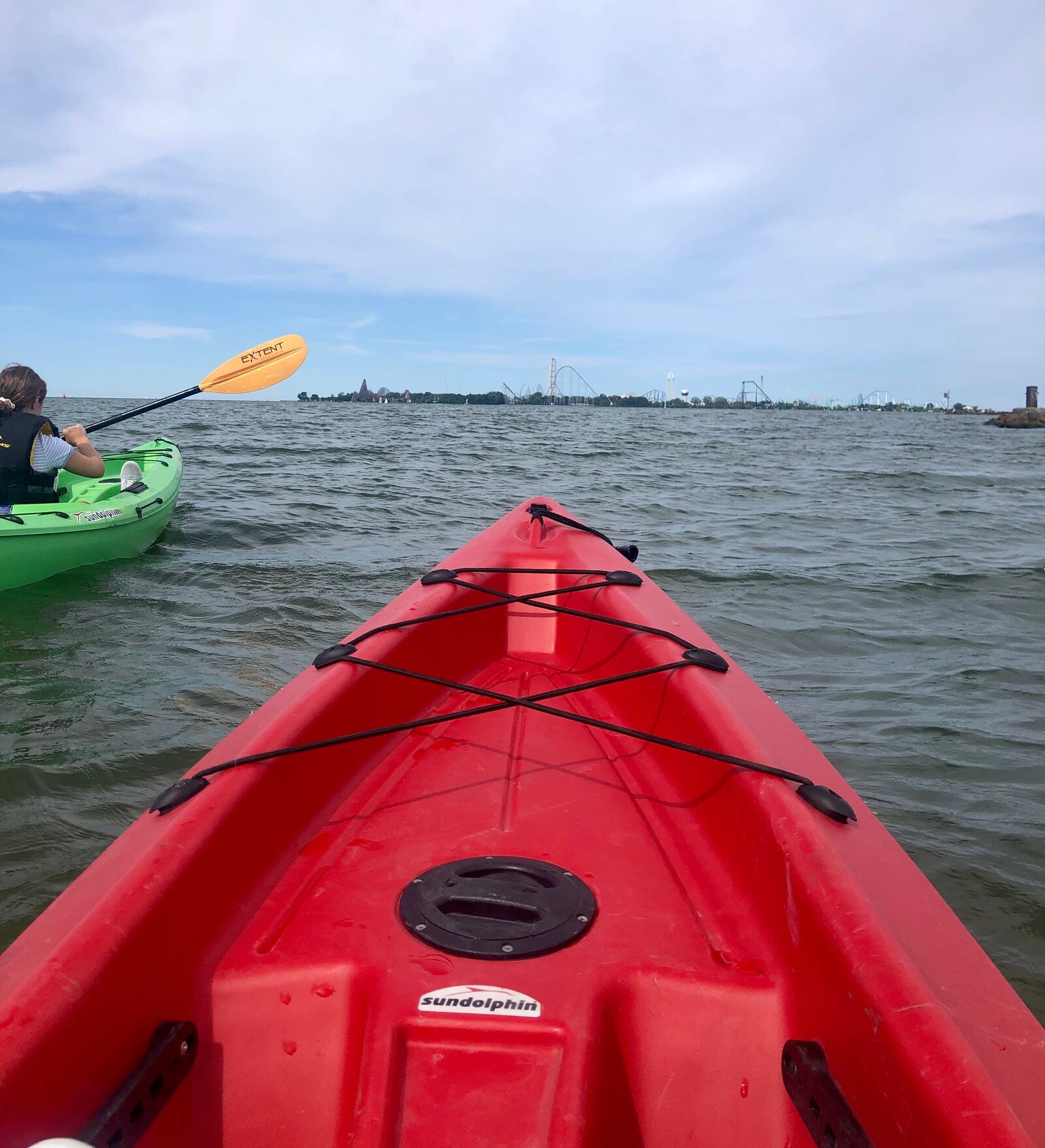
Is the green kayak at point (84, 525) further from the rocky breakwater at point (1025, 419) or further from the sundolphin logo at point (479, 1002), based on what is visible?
the rocky breakwater at point (1025, 419)

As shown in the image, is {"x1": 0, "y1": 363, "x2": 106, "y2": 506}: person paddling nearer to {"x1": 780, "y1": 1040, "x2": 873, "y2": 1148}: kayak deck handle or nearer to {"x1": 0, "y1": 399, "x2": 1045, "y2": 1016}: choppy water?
{"x1": 0, "y1": 399, "x2": 1045, "y2": 1016}: choppy water

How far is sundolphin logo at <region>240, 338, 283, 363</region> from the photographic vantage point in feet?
23.0

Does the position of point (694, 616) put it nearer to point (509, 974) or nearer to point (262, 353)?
point (509, 974)

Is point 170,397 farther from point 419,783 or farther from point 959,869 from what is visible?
point 959,869

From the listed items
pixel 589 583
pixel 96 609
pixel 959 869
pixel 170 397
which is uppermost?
pixel 170 397

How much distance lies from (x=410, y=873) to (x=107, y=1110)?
2.21 feet

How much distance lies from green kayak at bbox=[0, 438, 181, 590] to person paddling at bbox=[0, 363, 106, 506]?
14 cm

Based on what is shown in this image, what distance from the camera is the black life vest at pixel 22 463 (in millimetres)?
4715

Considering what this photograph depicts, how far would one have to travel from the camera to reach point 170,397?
687 centimetres

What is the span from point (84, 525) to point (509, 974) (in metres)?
5.04

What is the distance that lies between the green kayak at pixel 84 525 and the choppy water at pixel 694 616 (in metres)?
0.14

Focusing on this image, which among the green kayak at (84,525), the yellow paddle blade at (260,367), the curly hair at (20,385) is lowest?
the green kayak at (84,525)

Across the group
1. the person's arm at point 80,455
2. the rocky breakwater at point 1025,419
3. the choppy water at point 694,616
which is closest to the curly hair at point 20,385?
the person's arm at point 80,455

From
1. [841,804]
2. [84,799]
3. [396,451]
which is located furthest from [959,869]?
[396,451]
